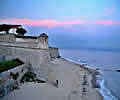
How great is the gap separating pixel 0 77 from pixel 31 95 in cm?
134

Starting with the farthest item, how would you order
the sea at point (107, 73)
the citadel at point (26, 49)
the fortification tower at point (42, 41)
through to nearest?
1. the fortification tower at point (42, 41)
2. the citadel at point (26, 49)
3. the sea at point (107, 73)

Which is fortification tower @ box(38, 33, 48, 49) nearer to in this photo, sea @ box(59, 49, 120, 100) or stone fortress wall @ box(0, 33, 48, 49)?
stone fortress wall @ box(0, 33, 48, 49)

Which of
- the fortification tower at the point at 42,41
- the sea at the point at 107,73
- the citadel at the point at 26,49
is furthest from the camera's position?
the fortification tower at the point at 42,41

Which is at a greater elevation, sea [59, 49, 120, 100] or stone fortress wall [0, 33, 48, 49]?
stone fortress wall [0, 33, 48, 49]

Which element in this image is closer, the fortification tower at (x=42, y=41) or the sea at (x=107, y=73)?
the sea at (x=107, y=73)

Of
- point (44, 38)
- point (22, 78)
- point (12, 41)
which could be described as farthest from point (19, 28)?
point (22, 78)

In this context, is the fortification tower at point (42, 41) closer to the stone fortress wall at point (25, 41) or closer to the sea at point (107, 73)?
the stone fortress wall at point (25, 41)

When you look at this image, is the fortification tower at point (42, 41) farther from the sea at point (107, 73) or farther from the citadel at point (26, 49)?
the sea at point (107, 73)

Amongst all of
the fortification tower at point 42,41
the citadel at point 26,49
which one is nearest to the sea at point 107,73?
the citadel at point 26,49

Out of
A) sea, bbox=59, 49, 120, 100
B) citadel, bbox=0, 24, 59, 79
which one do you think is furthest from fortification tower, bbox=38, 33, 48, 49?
sea, bbox=59, 49, 120, 100

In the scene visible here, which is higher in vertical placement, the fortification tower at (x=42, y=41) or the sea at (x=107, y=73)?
the fortification tower at (x=42, y=41)

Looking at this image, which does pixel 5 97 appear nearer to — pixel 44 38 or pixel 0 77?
pixel 0 77

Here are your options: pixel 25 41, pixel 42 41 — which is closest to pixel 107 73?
pixel 42 41

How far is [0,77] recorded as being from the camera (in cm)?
539
